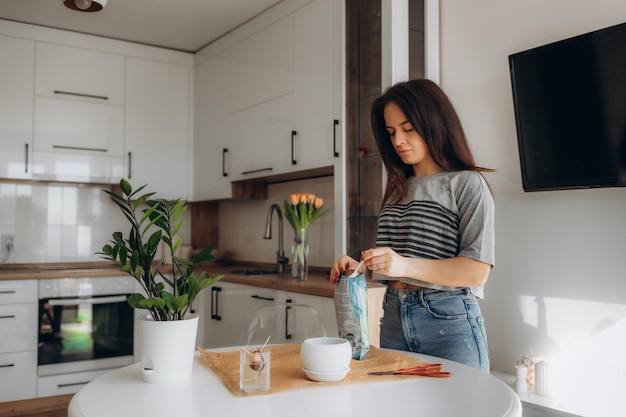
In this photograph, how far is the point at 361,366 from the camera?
124 centimetres

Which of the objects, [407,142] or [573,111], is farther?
[573,111]

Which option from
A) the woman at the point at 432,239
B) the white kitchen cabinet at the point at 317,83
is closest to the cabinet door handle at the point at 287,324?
the woman at the point at 432,239

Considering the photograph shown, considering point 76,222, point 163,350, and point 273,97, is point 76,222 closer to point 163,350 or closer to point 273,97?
point 273,97

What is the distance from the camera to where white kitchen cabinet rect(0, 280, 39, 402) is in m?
3.41

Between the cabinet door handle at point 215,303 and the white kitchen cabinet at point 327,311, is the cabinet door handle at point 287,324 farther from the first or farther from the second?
the cabinet door handle at point 215,303

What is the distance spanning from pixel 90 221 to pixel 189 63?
142 centimetres

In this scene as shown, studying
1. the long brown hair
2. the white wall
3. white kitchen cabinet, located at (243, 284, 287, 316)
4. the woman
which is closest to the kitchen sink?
white kitchen cabinet, located at (243, 284, 287, 316)

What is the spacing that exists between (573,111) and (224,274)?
224 cm

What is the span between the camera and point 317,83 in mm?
3045

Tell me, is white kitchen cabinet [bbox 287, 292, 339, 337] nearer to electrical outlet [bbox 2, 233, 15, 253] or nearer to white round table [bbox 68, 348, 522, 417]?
white round table [bbox 68, 348, 522, 417]

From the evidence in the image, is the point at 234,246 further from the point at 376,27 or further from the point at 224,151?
the point at 376,27

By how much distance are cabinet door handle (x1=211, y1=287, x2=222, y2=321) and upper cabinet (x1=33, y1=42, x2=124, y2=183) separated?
3.91 feet

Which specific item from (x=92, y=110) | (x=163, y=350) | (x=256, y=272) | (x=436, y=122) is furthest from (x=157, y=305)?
(x=92, y=110)

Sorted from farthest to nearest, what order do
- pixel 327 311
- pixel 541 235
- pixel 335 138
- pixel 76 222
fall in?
pixel 76 222, pixel 335 138, pixel 327 311, pixel 541 235
